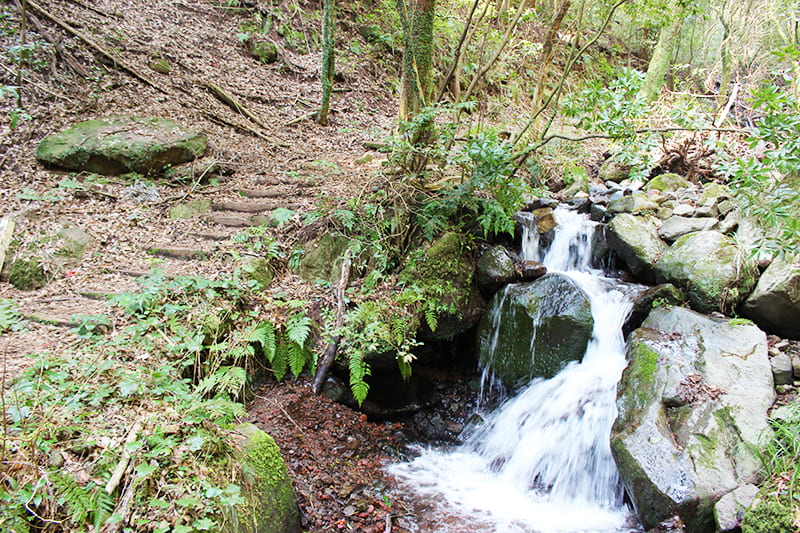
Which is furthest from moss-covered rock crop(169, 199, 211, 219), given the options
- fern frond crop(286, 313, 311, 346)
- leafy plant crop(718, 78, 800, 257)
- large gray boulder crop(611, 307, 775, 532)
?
leafy plant crop(718, 78, 800, 257)

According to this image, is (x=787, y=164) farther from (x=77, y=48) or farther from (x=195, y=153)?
(x=77, y=48)

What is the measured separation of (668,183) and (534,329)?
4.85 meters

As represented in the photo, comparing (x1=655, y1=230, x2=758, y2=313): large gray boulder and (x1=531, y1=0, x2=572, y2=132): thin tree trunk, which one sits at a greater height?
(x1=531, y1=0, x2=572, y2=132): thin tree trunk

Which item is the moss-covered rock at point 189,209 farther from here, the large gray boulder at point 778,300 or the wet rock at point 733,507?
the large gray boulder at point 778,300

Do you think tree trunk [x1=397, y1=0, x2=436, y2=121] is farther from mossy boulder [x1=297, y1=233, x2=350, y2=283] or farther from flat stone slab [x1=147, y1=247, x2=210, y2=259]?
flat stone slab [x1=147, y1=247, x2=210, y2=259]

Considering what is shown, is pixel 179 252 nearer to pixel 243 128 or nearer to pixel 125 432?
pixel 125 432

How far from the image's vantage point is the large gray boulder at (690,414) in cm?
320

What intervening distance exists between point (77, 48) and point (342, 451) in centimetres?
893

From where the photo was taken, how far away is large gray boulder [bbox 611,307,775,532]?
3.20 metres

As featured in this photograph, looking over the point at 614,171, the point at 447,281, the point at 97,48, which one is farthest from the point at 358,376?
the point at 97,48

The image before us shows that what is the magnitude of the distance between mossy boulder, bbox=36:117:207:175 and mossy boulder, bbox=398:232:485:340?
4.61 meters

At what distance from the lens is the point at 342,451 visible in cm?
421

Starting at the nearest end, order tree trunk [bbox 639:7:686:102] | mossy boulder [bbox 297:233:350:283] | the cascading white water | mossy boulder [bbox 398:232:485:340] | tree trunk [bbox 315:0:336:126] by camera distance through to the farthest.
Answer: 1. the cascading white water
2. mossy boulder [bbox 398:232:485:340]
3. mossy boulder [bbox 297:233:350:283]
4. tree trunk [bbox 315:0:336:126]
5. tree trunk [bbox 639:7:686:102]

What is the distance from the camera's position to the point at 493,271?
5.53 m
